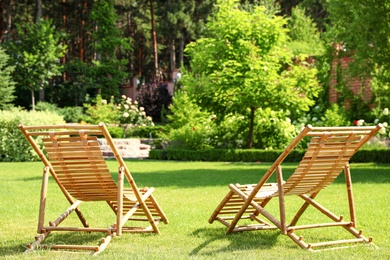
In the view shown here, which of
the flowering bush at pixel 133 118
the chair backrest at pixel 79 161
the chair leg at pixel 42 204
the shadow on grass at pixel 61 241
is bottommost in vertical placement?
the flowering bush at pixel 133 118

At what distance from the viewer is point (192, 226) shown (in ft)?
24.3

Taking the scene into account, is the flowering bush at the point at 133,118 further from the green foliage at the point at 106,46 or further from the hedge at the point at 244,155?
the green foliage at the point at 106,46

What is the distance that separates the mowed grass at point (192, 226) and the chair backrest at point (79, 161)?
545 mm

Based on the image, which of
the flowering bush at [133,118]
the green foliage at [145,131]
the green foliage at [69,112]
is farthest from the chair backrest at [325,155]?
the green foliage at [69,112]

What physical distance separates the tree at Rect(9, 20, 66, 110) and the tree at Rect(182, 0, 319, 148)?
54.8 ft

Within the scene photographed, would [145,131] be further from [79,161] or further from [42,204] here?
[79,161]

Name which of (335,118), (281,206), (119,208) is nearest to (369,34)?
(335,118)

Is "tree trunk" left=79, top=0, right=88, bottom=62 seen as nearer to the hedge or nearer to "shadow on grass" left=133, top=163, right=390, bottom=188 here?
the hedge

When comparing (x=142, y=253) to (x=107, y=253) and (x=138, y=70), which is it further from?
(x=138, y=70)

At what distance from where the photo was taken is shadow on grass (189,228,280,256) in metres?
5.88

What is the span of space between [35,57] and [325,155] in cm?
3235

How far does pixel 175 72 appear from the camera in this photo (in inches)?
1558

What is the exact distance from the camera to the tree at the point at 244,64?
830 inches

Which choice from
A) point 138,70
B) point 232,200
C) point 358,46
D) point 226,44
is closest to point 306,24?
point 226,44
